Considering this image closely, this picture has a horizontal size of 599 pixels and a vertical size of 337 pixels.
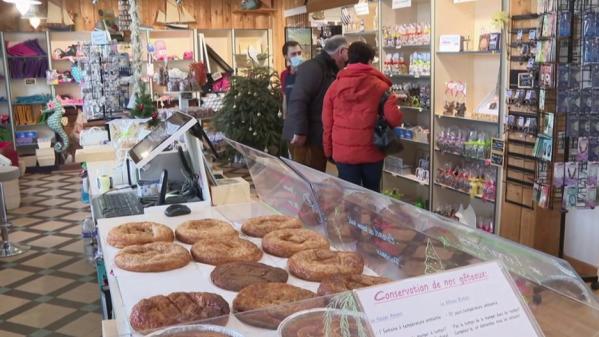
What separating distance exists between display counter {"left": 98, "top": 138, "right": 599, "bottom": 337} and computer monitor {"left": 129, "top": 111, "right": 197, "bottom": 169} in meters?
0.32

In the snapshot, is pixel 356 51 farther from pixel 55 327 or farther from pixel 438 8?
pixel 55 327

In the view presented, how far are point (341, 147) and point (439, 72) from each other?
1.35 metres

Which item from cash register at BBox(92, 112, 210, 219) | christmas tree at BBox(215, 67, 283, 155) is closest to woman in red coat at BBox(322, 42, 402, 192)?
cash register at BBox(92, 112, 210, 219)

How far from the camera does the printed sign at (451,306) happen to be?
95 centimetres

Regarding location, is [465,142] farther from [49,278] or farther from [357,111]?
[49,278]

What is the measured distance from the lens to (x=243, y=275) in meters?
1.79

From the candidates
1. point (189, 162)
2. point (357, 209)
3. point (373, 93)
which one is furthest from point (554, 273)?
point (373, 93)

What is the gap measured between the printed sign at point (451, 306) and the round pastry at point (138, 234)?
144 centimetres

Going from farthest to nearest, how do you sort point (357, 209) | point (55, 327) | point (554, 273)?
point (55, 327)
point (357, 209)
point (554, 273)

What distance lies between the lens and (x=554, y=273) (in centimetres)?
125

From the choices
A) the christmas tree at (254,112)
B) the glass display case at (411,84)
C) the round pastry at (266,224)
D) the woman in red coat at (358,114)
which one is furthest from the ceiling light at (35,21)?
the round pastry at (266,224)

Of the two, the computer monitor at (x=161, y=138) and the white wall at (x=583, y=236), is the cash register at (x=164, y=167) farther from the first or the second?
the white wall at (x=583, y=236)

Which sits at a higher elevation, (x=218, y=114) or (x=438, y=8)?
(x=438, y=8)

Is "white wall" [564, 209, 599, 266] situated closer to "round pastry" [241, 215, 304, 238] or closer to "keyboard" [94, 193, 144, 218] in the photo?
"round pastry" [241, 215, 304, 238]
